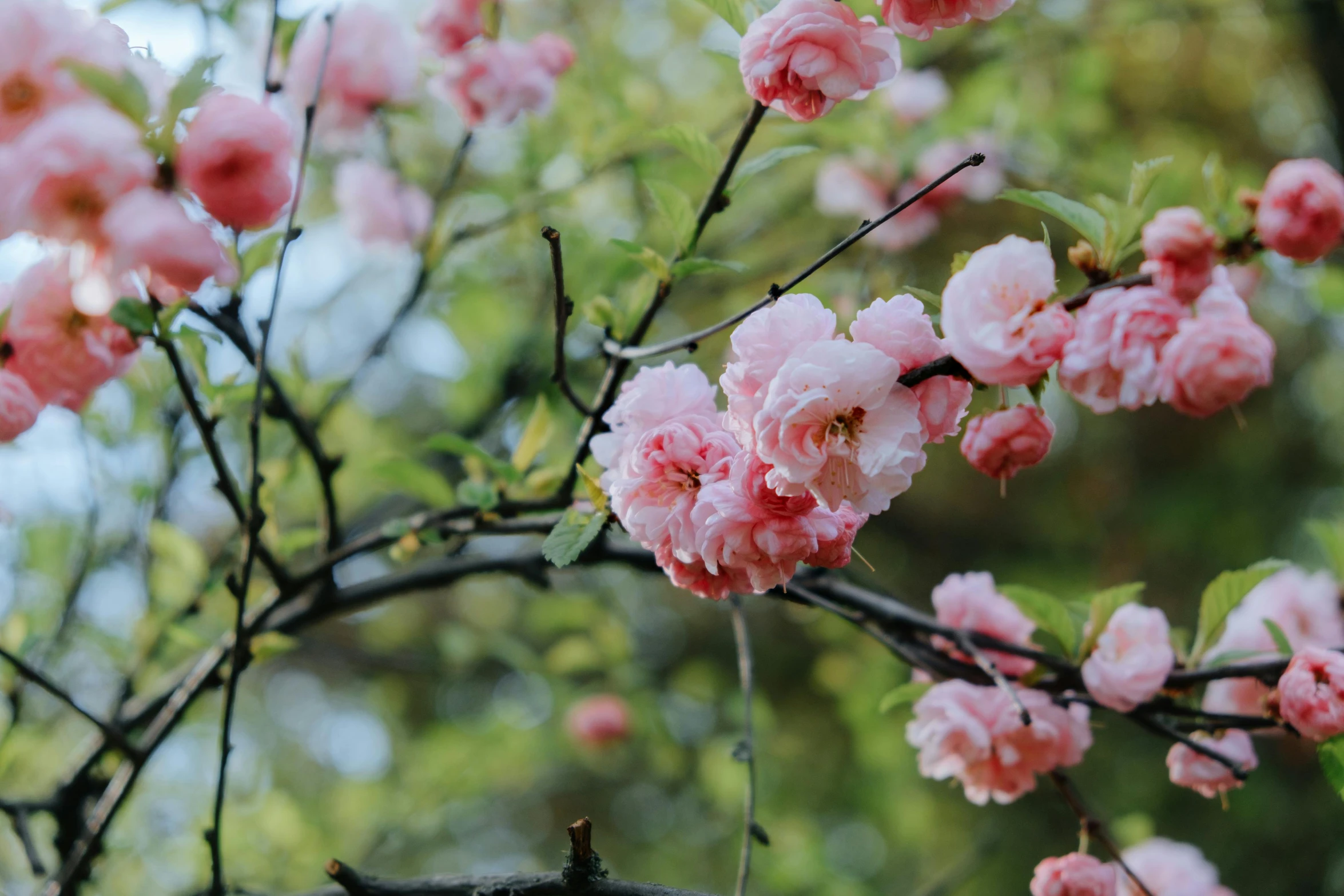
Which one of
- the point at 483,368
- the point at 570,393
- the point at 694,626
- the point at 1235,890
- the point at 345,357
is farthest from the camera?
the point at 694,626

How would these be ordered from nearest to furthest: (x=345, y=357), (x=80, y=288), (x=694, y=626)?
(x=80, y=288) → (x=345, y=357) → (x=694, y=626)

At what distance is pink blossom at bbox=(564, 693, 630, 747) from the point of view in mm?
2197

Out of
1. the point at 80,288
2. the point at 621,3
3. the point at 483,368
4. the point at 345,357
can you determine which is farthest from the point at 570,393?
the point at 621,3

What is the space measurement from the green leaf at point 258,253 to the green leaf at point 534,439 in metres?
0.34

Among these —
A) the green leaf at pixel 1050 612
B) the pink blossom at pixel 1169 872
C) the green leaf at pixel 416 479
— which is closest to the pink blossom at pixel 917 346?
the green leaf at pixel 1050 612

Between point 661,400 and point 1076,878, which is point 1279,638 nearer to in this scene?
point 1076,878

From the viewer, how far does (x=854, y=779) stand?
3.46 meters

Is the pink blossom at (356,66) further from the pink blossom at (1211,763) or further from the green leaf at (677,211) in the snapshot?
the pink blossom at (1211,763)

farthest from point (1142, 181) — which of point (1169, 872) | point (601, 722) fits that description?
point (601, 722)

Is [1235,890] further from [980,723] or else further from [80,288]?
[80,288]

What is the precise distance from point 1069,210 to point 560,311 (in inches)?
16.5

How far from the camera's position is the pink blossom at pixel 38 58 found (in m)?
0.58

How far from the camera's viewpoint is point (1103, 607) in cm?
89

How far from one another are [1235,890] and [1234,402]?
3525 millimetres
